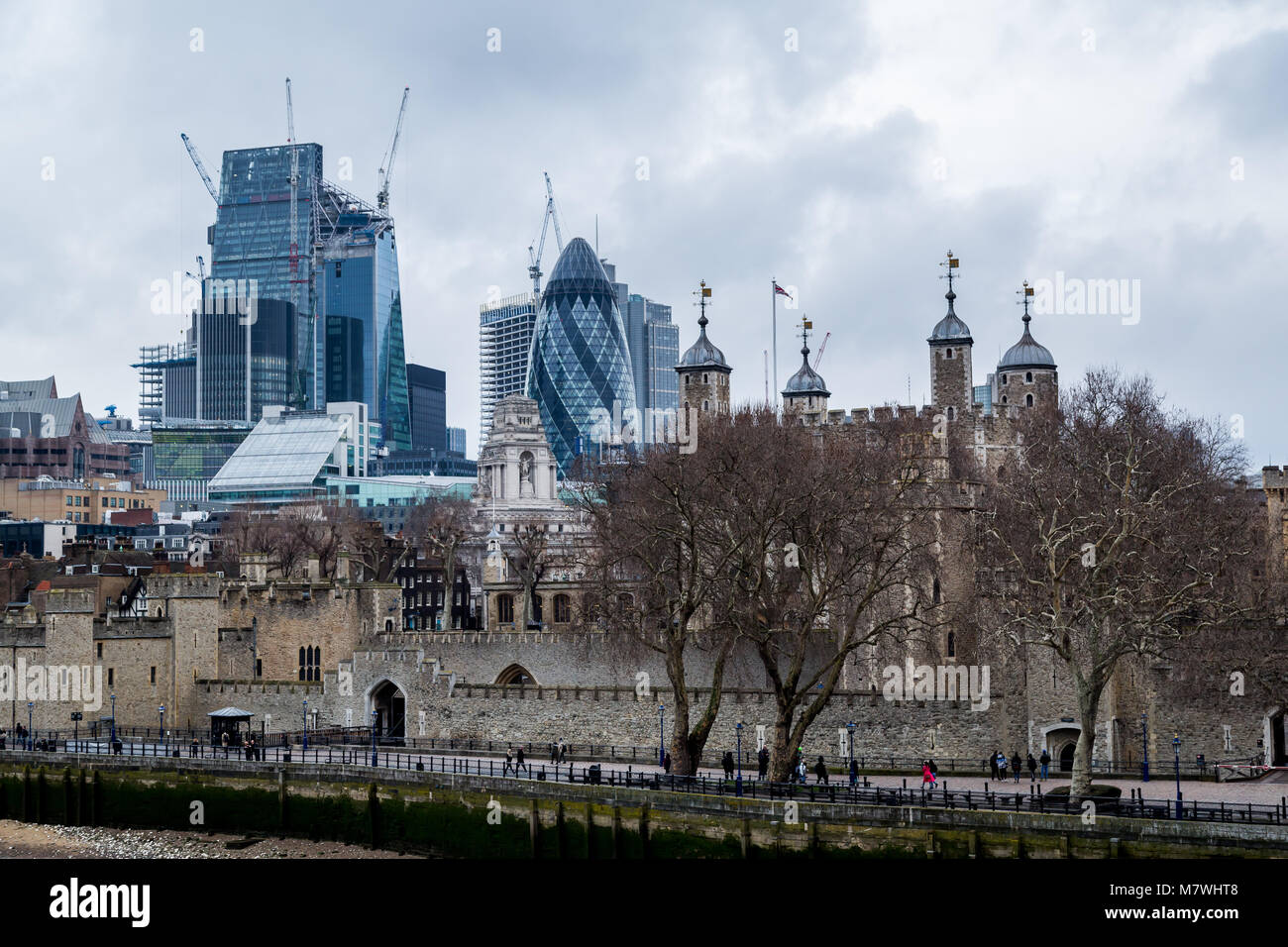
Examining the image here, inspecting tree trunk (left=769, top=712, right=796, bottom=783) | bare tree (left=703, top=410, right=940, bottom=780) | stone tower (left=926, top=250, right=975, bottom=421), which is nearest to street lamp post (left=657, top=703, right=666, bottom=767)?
bare tree (left=703, top=410, right=940, bottom=780)

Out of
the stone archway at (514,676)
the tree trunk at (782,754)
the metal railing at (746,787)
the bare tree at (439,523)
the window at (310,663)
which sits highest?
the bare tree at (439,523)

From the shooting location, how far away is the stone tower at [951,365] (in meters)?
92.8

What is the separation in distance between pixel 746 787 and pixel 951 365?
44999 millimetres

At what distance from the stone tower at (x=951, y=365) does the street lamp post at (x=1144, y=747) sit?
34.3m

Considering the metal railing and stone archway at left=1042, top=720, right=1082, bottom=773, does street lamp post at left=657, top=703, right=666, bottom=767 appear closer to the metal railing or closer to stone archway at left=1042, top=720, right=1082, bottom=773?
the metal railing

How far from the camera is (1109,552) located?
5238cm

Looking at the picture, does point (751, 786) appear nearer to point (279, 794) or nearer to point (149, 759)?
point (279, 794)

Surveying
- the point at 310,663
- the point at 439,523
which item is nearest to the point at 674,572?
the point at 310,663

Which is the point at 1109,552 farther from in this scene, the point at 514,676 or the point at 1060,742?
the point at 514,676

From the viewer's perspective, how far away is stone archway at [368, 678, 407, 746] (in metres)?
77.8

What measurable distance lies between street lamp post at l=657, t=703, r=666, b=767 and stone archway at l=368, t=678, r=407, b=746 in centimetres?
1281

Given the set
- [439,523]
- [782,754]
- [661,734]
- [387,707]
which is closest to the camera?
[782,754]

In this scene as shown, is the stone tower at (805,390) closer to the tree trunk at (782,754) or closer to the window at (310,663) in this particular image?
the window at (310,663)

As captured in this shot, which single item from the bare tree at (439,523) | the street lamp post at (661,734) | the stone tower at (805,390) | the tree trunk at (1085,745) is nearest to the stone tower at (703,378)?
the stone tower at (805,390)
